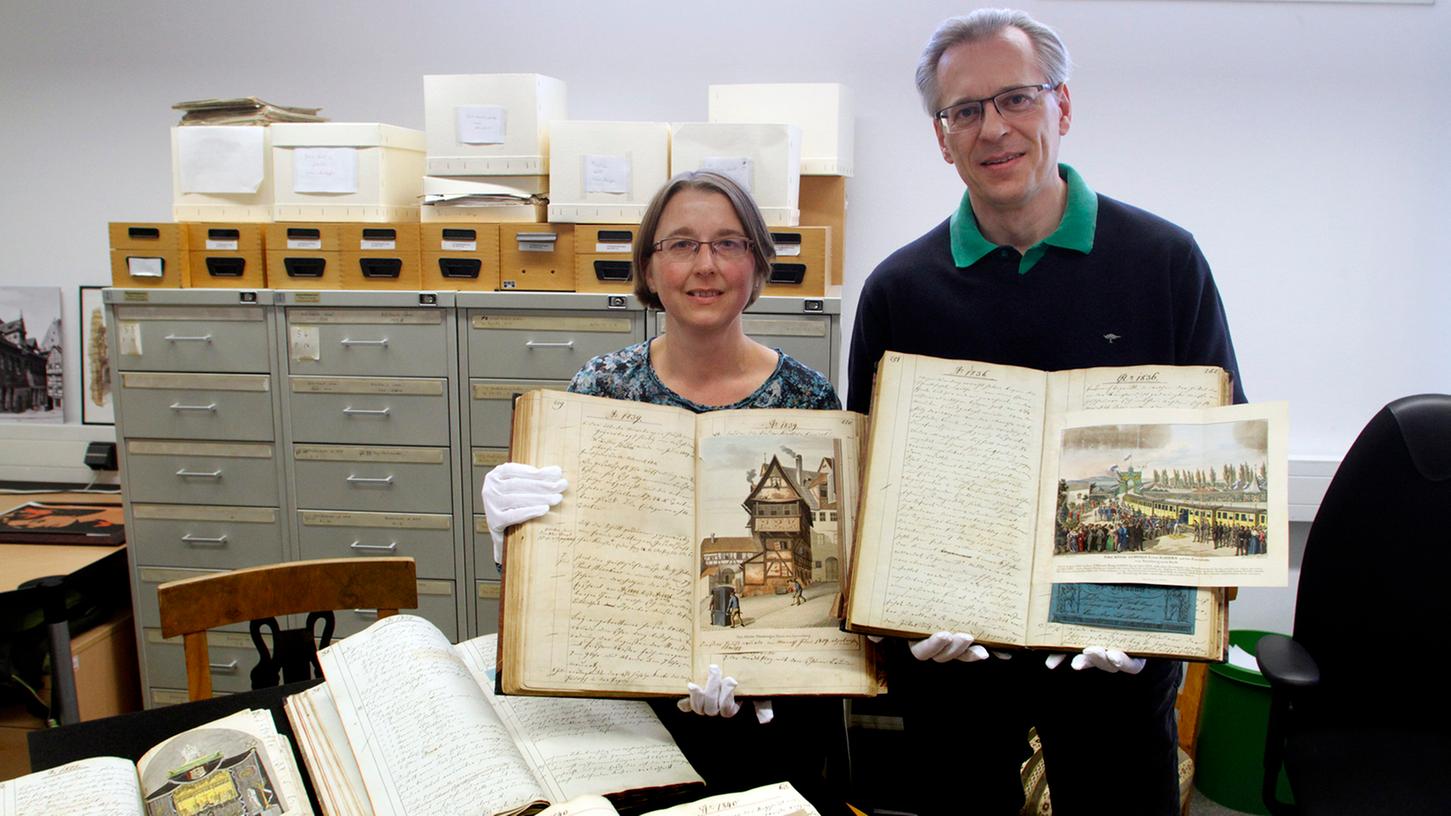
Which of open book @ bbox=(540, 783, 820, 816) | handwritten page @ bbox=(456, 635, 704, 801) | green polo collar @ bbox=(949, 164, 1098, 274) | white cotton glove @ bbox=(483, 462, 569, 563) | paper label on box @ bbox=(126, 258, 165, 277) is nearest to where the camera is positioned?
open book @ bbox=(540, 783, 820, 816)

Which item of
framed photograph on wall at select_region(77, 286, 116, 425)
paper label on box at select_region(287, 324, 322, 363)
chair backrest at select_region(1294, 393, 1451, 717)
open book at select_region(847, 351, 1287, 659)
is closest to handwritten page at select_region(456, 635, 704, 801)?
open book at select_region(847, 351, 1287, 659)

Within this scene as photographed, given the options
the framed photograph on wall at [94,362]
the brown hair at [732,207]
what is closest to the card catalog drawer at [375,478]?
the framed photograph on wall at [94,362]

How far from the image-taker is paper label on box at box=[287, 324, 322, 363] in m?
2.54

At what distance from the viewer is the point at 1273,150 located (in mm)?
2707

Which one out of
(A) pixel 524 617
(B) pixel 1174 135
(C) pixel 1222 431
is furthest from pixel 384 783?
(B) pixel 1174 135

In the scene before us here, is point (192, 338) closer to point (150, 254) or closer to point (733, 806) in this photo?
point (150, 254)

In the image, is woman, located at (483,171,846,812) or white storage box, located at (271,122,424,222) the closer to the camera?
woman, located at (483,171,846,812)

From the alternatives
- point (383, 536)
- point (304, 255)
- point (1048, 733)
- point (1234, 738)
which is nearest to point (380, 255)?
point (304, 255)

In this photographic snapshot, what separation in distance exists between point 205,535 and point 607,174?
5.42 feet

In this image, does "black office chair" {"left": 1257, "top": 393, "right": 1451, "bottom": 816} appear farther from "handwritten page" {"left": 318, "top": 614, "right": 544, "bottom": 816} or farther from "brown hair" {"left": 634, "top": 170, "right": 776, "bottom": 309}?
"handwritten page" {"left": 318, "top": 614, "right": 544, "bottom": 816}

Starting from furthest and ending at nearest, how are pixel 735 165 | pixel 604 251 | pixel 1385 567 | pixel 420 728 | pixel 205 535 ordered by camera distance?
1. pixel 205 535
2. pixel 604 251
3. pixel 735 165
4. pixel 1385 567
5. pixel 420 728

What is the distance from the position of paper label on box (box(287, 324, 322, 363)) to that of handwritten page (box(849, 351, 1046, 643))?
1.99m

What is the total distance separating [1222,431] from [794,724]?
0.69m

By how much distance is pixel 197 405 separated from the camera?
260 cm
